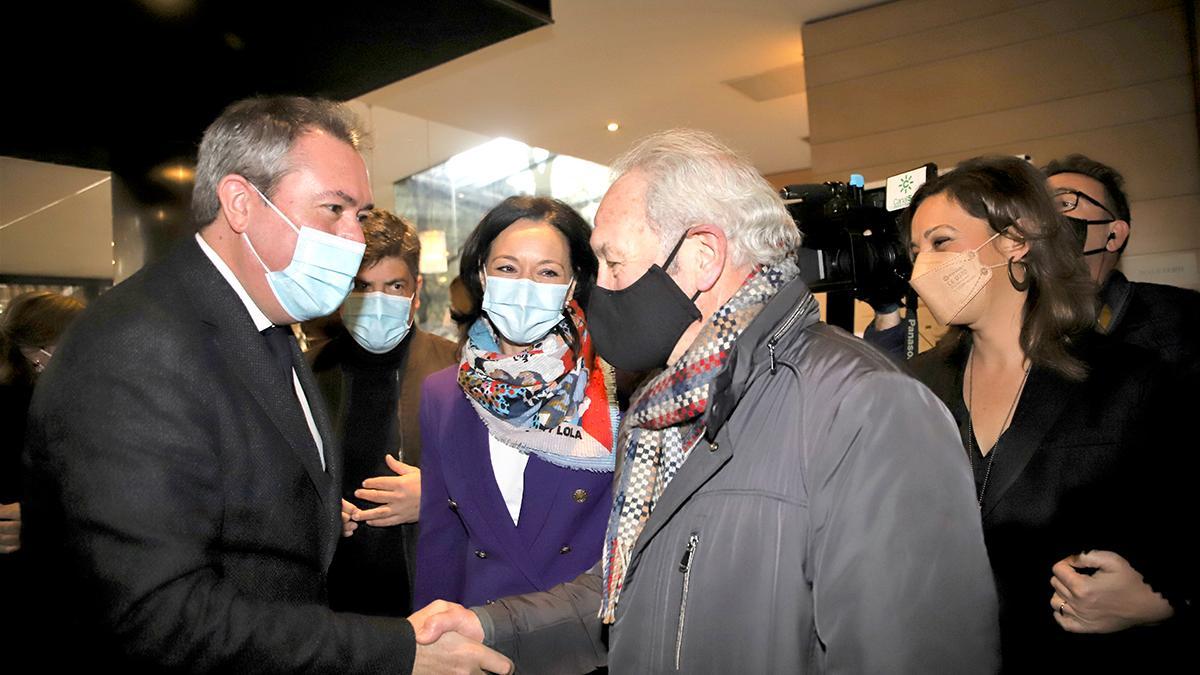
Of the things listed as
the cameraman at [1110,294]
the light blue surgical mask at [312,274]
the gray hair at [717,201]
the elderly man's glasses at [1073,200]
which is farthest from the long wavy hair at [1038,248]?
the light blue surgical mask at [312,274]

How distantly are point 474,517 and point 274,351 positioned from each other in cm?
59

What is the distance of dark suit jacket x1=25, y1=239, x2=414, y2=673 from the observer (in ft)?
3.93

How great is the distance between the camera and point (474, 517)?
185 centimetres

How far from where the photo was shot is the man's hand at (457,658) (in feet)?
5.01

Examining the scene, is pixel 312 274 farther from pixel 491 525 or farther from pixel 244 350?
pixel 491 525

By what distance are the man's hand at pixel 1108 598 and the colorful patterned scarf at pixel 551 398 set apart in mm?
970

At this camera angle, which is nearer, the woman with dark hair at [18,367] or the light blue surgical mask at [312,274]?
the light blue surgical mask at [312,274]

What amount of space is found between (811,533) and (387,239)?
5.96 feet

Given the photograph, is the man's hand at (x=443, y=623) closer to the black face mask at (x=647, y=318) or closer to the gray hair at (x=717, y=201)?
the black face mask at (x=647, y=318)

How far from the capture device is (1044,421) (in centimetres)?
165

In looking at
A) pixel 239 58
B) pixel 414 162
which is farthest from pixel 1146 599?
pixel 414 162

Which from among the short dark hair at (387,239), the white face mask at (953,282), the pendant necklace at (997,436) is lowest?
the pendant necklace at (997,436)

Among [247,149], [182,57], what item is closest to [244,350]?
[247,149]

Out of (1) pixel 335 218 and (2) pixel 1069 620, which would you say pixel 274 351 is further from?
(2) pixel 1069 620
